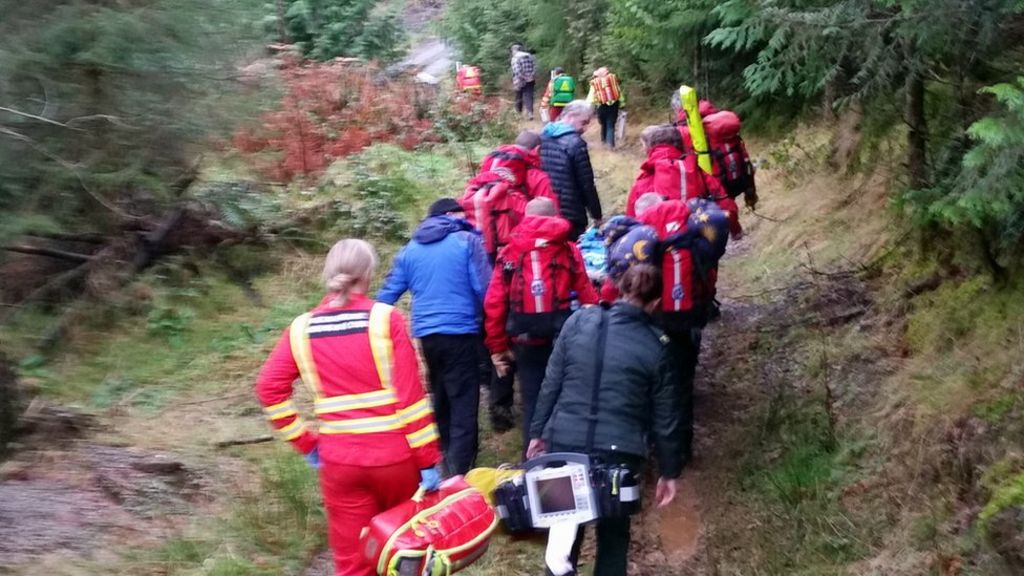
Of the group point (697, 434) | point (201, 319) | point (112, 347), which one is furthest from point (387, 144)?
point (697, 434)

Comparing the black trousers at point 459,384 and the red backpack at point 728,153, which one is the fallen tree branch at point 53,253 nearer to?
the black trousers at point 459,384

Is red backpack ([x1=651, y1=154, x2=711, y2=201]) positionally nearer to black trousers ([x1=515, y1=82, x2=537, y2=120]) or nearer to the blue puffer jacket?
the blue puffer jacket

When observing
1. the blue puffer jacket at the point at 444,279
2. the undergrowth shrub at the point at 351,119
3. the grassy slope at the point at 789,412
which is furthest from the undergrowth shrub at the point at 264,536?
the undergrowth shrub at the point at 351,119

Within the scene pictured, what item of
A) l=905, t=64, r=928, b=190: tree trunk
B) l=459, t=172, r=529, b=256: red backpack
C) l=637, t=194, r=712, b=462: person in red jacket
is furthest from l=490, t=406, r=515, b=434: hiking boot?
l=905, t=64, r=928, b=190: tree trunk

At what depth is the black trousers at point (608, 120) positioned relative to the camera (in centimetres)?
1891

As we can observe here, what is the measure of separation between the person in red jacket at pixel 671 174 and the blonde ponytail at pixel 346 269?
121 inches

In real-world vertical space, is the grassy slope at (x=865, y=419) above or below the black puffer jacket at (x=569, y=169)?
below

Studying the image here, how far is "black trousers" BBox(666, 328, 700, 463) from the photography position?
259 inches

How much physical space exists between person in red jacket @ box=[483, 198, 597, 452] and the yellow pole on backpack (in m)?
2.43

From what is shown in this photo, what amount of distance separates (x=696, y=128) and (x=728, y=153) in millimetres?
430

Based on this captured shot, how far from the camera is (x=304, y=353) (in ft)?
15.0

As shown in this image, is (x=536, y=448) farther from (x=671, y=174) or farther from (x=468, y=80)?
(x=468, y=80)

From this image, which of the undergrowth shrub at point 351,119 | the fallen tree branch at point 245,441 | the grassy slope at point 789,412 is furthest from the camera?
the undergrowth shrub at point 351,119

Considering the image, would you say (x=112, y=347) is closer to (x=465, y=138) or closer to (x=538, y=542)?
(x=538, y=542)
